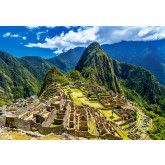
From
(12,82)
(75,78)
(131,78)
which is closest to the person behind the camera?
(75,78)

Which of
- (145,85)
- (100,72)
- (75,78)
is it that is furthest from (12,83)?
(145,85)

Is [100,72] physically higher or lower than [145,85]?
higher

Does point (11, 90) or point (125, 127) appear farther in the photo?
point (11, 90)

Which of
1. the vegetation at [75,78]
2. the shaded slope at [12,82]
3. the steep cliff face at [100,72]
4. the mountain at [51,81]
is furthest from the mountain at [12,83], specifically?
the steep cliff face at [100,72]

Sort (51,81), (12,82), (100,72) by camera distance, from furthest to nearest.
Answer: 1. (100,72)
2. (12,82)
3. (51,81)

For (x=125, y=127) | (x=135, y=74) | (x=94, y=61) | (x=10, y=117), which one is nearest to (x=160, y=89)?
(x=135, y=74)

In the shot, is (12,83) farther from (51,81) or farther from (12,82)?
(51,81)

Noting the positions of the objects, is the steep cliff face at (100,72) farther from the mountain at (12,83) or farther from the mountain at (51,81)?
the mountain at (12,83)

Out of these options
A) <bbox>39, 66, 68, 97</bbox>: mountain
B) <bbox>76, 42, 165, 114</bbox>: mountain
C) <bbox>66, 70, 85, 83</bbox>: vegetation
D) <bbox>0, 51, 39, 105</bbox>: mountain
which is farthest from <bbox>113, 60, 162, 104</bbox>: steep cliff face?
<bbox>0, 51, 39, 105</bbox>: mountain

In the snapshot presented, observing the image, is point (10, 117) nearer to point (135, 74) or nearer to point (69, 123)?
point (69, 123)

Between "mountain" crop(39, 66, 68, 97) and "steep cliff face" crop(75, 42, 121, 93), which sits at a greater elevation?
"steep cliff face" crop(75, 42, 121, 93)

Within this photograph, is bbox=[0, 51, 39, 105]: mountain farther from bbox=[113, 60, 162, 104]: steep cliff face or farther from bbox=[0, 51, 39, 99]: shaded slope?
bbox=[113, 60, 162, 104]: steep cliff face
